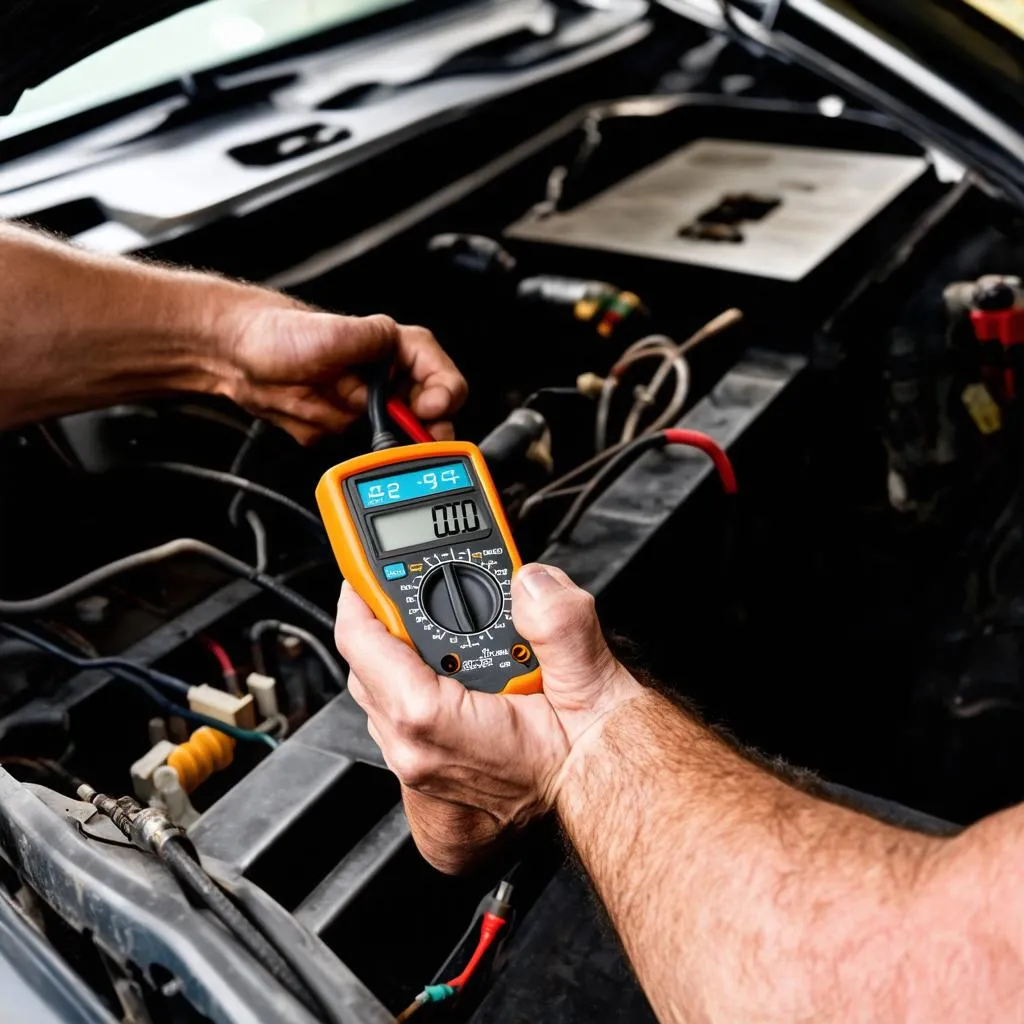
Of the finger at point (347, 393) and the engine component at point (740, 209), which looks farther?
the engine component at point (740, 209)

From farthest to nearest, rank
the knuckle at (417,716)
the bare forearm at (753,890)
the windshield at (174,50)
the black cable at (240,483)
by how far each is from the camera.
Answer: the windshield at (174,50)
the black cable at (240,483)
the knuckle at (417,716)
the bare forearm at (753,890)

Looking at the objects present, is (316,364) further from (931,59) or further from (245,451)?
(931,59)

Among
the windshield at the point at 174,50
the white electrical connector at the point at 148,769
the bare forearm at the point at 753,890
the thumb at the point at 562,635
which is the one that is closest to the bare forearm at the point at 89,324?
the windshield at the point at 174,50

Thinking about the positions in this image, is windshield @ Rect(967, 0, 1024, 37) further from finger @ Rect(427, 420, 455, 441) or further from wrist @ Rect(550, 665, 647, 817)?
wrist @ Rect(550, 665, 647, 817)

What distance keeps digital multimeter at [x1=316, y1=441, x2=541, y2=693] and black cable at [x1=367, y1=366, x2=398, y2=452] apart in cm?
6

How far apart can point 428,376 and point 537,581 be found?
29 centimetres

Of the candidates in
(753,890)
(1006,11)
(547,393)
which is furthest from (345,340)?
(1006,11)

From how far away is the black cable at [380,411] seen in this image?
0.80m

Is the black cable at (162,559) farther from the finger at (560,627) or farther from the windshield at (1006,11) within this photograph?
the windshield at (1006,11)

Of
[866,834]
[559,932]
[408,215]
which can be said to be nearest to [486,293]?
[408,215]

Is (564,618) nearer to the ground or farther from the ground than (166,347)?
nearer to the ground

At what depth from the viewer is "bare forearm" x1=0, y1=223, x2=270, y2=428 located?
34.9 inches

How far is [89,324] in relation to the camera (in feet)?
2.99

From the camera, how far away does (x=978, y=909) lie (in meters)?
0.46
